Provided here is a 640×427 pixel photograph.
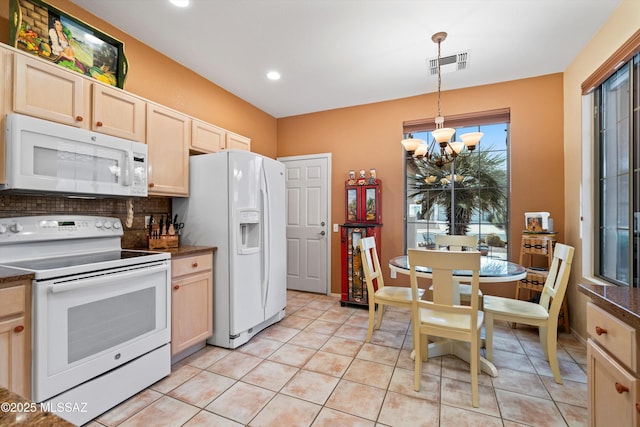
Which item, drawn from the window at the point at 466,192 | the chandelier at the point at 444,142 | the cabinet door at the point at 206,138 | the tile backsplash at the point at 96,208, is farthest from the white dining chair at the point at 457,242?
the tile backsplash at the point at 96,208

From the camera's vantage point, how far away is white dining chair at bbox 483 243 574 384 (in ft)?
6.94

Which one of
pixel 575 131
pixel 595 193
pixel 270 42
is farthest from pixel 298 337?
pixel 575 131

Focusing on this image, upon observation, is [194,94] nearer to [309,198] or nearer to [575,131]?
[309,198]

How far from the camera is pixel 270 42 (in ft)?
8.83

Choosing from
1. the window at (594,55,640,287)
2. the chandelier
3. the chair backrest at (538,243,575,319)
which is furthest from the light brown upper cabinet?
the window at (594,55,640,287)

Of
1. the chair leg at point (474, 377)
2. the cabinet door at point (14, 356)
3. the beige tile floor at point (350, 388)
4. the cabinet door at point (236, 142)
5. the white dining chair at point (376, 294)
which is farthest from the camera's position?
the cabinet door at point (236, 142)

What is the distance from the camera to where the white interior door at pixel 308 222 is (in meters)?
4.43

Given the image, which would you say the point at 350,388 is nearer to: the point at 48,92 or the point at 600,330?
the point at 600,330

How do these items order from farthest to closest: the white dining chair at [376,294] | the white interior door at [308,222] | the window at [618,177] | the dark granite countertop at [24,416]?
the white interior door at [308,222] → the white dining chair at [376,294] → the window at [618,177] → the dark granite countertop at [24,416]

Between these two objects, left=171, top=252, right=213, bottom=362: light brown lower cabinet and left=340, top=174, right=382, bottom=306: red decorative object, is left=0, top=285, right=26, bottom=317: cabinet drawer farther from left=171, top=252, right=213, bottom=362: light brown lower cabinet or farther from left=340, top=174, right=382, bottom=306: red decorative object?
left=340, top=174, right=382, bottom=306: red decorative object

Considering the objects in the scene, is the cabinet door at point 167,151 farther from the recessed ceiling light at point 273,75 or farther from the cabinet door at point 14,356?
the cabinet door at point 14,356

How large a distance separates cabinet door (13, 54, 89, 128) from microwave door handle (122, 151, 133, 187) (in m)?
0.31

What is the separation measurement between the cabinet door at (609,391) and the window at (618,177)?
4.93ft

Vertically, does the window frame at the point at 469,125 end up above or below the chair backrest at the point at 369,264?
above
